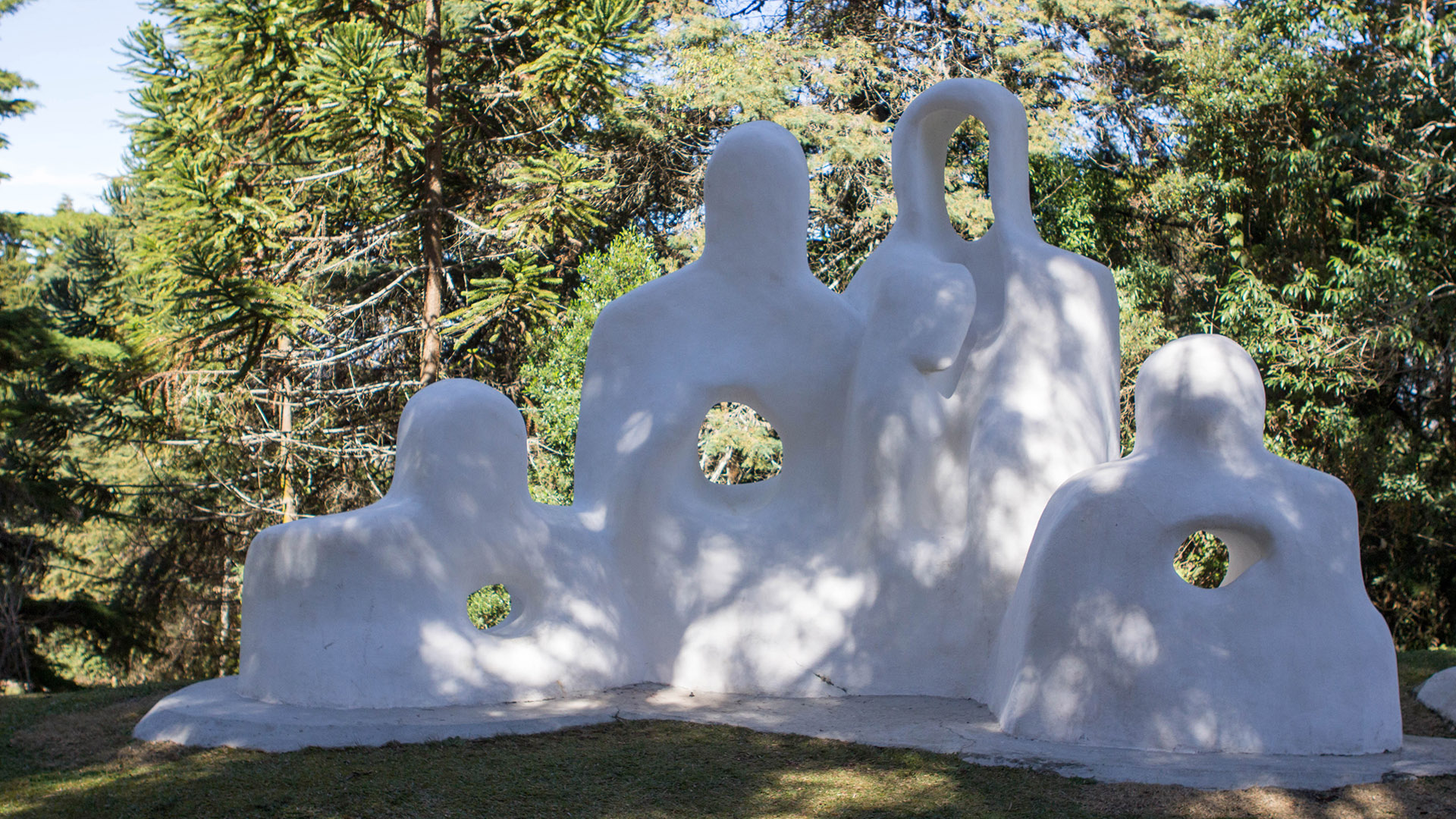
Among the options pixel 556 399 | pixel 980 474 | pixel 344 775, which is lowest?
pixel 344 775

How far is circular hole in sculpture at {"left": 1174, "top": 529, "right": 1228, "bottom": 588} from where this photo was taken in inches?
599

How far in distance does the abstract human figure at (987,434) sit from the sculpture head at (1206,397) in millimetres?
1117

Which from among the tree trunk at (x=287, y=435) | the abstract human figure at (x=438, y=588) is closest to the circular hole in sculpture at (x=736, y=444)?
the tree trunk at (x=287, y=435)

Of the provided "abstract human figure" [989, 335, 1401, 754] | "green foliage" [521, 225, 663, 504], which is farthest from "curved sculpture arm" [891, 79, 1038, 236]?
"green foliage" [521, 225, 663, 504]

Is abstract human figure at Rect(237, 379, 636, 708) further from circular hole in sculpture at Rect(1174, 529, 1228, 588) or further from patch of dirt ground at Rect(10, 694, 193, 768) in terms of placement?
circular hole in sculpture at Rect(1174, 529, 1228, 588)

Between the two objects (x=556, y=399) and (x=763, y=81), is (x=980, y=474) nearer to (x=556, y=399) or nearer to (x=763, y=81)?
(x=556, y=399)

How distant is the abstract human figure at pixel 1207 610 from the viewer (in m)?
5.71

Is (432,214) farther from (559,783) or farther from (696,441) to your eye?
(559,783)

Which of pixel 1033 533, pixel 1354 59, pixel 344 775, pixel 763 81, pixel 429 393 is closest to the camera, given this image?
pixel 344 775

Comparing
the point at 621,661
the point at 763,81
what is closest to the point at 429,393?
the point at 621,661

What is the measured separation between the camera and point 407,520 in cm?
701

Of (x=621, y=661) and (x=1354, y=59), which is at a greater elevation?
(x=1354, y=59)

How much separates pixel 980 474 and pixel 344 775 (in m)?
4.07

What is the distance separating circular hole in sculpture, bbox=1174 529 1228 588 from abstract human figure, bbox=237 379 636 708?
1013 centimetres
